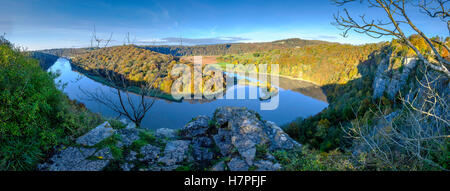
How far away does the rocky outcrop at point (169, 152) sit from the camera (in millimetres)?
3605

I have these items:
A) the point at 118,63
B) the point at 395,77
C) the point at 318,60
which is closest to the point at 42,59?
the point at 118,63

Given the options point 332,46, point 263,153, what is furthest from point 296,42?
point 263,153

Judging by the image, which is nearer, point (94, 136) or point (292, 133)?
point (94, 136)

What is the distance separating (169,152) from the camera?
173 inches

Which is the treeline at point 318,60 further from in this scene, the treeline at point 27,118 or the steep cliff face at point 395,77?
the treeline at point 27,118

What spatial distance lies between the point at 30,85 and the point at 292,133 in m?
34.6

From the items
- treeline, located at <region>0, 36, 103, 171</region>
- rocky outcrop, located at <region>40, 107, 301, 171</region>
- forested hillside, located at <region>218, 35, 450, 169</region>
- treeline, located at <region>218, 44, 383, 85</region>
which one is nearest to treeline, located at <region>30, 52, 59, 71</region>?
treeline, located at <region>0, 36, 103, 171</region>

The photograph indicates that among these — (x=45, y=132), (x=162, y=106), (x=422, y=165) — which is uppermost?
(x=45, y=132)

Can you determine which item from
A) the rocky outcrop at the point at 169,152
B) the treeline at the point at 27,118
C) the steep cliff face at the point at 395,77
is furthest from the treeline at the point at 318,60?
the treeline at the point at 27,118

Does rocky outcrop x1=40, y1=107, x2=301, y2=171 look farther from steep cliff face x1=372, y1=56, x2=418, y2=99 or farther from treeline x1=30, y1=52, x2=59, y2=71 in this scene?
steep cliff face x1=372, y1=56, x2=418, y2=99

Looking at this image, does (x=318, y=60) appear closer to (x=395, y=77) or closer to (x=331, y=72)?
(x=331, y=72)

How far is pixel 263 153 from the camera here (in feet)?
14.1

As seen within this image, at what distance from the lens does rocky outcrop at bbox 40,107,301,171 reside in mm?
3605
